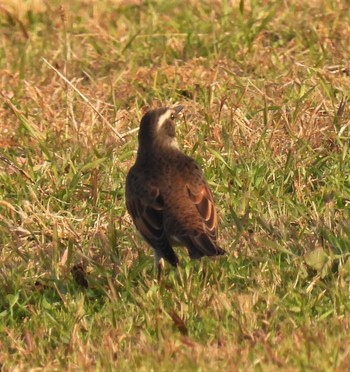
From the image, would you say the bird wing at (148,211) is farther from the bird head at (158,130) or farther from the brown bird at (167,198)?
the bird head at (158,130)

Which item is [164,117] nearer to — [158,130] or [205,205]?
[158,130]

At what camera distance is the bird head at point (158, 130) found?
320 inches

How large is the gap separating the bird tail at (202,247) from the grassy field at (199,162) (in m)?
0.17

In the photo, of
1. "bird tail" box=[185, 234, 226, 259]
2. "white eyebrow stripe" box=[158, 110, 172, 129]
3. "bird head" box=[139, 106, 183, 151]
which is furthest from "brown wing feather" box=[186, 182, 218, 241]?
"white eyebrow stripe" box=[158, 110, 172, 129]

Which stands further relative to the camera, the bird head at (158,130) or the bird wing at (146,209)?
the bird head at (158,130)

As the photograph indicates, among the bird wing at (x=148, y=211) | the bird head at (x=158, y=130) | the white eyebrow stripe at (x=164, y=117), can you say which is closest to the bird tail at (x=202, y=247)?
the bird wing at (x=148, y=211)

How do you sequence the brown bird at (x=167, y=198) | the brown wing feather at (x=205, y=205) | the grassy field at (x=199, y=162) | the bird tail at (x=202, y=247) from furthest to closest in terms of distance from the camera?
the brown wing feather at (x=205, y=205) < the brown bird at (x=167, y=198) < the bird tail at (x=202, y=247) < the grassy field at (x=199, y=162)

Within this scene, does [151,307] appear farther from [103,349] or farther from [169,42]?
[169,42]

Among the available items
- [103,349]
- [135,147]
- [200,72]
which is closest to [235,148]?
[135,147]

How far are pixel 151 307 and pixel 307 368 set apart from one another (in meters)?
1.27

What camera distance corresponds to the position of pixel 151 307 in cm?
676

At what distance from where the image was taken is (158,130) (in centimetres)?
817

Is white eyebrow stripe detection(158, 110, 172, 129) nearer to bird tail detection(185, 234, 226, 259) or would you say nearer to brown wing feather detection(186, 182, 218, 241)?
brown wing feather detection(186, 182, 218, 241)

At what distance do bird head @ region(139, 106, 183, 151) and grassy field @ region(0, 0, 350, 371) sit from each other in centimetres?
57
